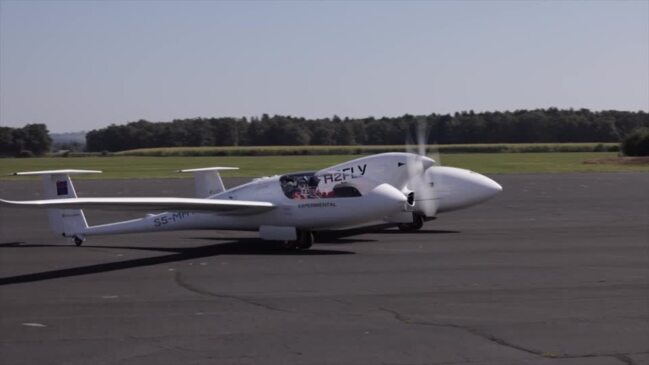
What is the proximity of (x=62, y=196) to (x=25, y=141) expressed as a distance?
6777 centimetres

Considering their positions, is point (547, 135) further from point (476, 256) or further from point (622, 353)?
point (622, 353)

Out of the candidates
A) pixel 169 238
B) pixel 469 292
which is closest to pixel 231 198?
pixel 169 238

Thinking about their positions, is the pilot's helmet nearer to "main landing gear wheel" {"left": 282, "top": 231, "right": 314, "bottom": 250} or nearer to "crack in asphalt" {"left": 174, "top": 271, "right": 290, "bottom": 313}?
"main landing gear wheel" {"left": 282, "top": 231, "right": 314, "bottom": 250}

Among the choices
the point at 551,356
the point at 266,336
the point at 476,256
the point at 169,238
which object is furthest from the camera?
the point at 169,238

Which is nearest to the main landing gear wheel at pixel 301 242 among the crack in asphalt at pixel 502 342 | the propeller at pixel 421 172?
the propeller at pixel 421 172

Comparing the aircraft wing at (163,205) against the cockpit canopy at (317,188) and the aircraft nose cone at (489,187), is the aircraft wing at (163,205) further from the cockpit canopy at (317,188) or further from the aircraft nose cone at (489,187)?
the aircraft nose cone at (489,187)

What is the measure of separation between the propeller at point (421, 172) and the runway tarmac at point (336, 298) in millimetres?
772

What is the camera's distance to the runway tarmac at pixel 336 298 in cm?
907

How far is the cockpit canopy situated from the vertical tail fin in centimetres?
400

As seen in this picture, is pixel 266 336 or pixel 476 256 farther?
pixel 476 256

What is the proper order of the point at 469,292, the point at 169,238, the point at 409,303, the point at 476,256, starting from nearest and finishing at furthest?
the point at 409,303 → the point at 469,292 → the point at 476,256 → the point at 169,238

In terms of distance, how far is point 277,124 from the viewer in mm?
119562

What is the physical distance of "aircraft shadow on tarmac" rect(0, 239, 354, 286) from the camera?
14.9 m

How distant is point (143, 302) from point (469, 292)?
426 centimetres
